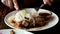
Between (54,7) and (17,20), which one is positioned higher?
(54,7)

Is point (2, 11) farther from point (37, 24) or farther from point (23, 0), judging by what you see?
point (23, 0)

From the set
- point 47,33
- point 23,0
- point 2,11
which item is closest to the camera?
point 47,33

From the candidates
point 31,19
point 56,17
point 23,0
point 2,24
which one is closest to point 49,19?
point 56,17

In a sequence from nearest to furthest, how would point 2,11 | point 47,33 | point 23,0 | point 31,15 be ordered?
point 47,33, point 31,15, point 2,11, point 23,0

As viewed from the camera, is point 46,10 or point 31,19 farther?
point 46,10

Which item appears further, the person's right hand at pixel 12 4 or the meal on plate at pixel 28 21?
the person's right hand at pixel 12 4

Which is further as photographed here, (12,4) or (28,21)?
(12,4)

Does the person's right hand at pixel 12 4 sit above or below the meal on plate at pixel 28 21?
above

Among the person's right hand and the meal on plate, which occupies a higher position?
the person's right hand

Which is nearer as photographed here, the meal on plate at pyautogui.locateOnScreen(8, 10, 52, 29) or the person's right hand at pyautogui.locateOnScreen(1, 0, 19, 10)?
the meal on plate at pyautogui.locateOnScreen(8, 10, 52, 29)

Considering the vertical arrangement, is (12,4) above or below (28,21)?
above

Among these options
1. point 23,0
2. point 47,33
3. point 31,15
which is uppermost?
point 23,0
